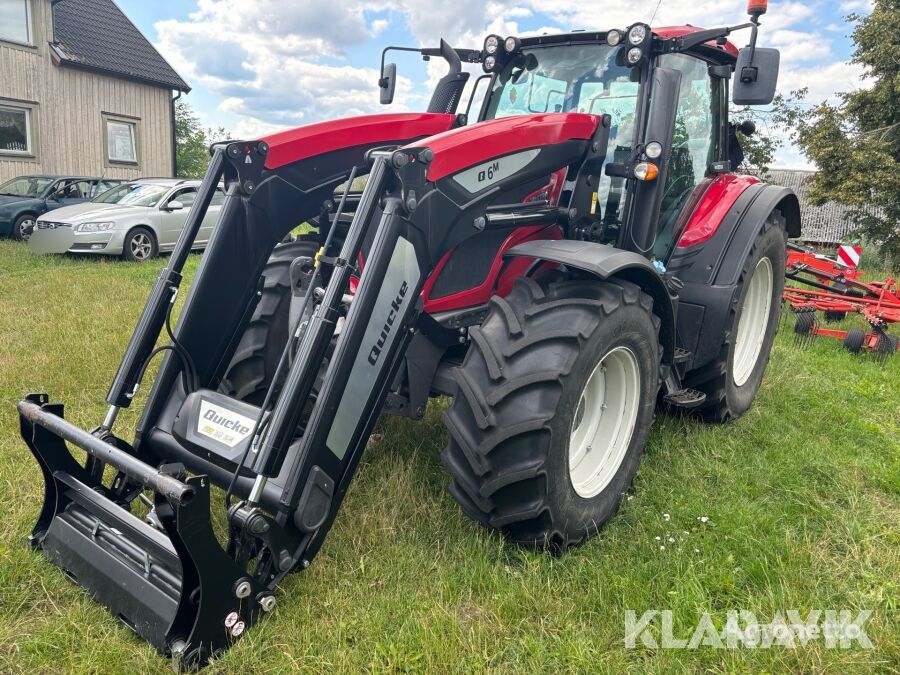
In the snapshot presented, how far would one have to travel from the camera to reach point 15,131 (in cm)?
1567

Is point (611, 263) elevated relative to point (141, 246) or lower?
elevated

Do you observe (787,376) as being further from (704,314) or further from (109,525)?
(109,525)

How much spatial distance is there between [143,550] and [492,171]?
2027 millimetres

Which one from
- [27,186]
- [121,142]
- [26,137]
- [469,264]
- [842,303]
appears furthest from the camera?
[121,142]

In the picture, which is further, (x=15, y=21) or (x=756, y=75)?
(x=15, y=21)

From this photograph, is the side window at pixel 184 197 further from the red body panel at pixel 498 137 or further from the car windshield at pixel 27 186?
the red body panel at pixel 498 137

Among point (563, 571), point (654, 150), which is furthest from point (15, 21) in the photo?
point (563, 571)

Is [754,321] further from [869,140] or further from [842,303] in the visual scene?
[869,140]

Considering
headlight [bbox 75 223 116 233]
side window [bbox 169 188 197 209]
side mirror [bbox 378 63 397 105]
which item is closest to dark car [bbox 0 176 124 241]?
side window [bbox 169 188 197 209]

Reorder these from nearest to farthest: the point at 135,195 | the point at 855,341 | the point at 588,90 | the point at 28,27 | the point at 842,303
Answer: the point at 588,90 → the point at 855,341 → the point at 842,303 → the point at 135,195 → the point at 28,27

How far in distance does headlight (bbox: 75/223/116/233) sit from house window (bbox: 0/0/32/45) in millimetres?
7756

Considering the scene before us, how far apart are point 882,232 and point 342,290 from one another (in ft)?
50.6

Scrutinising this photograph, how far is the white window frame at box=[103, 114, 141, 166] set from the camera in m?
17.3

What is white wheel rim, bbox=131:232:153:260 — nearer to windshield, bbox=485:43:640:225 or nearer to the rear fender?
windshield, bbox=485:43:640:225
